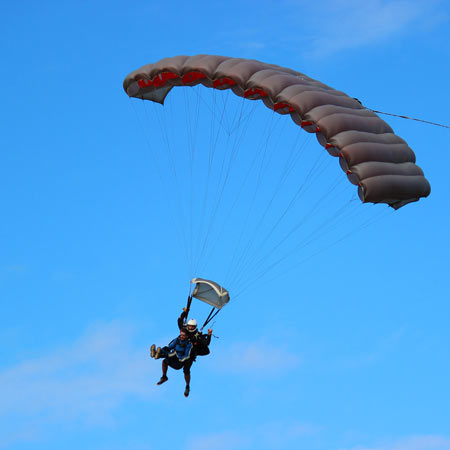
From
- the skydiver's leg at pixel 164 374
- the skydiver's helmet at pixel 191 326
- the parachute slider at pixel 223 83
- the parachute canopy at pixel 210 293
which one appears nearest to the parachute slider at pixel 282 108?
the parachute slider at pixel 223 83

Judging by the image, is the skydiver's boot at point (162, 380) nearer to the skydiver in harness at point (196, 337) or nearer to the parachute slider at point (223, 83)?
the skydiver in harness at point (196, 337)

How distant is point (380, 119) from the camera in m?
29.0

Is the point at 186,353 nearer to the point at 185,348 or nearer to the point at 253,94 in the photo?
the point at 185,348

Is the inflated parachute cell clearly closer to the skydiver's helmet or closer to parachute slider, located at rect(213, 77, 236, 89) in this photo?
parachute slider, located at rect(213, 77, 236, 89)

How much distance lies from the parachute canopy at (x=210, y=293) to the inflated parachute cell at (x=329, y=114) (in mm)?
3846

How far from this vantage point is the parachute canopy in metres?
28.8

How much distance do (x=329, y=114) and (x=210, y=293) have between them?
4.80 metres

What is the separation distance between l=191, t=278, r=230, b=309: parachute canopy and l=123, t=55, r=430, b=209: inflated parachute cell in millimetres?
3846

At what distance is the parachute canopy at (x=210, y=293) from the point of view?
2880cm

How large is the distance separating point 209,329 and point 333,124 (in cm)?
520

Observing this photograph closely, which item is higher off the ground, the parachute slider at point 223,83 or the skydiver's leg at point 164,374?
the parachute slider at point 223,83

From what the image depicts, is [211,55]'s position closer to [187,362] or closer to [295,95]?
[295,95]

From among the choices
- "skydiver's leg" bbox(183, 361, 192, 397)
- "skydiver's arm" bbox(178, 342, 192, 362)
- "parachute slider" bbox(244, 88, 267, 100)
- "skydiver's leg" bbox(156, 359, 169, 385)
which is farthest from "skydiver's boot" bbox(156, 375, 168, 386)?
"parachute slider" bbox(244, 88, 267, 100)

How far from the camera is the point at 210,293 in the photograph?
94.8ft
